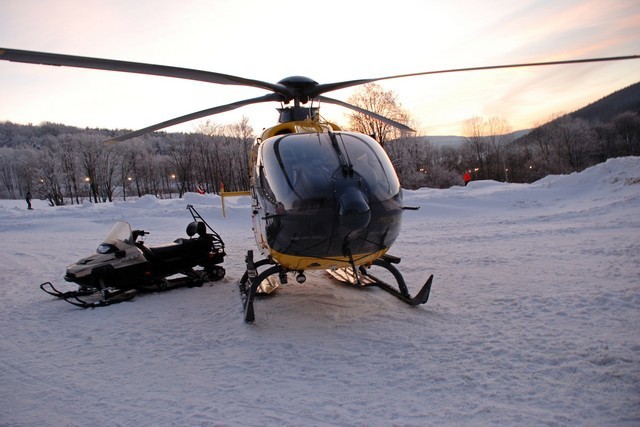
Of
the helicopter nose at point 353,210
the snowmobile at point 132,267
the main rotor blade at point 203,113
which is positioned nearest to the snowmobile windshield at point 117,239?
the snowmobile at point 132,267

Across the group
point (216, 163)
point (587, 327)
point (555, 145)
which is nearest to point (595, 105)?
point (555, 145)

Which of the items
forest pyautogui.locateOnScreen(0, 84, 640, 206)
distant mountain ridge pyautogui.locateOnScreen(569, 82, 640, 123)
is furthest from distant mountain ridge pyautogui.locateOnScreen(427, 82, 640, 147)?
forest pyautogui.locateOnScreen(0, 84, 640, 206)

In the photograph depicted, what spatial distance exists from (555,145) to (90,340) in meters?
89.4

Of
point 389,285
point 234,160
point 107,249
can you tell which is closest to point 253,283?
point 389,285

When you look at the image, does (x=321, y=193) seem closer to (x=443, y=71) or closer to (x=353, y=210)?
(x=353, y=210)

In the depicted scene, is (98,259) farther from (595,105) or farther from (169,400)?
(595,105)

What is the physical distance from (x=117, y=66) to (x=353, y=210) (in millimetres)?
2836

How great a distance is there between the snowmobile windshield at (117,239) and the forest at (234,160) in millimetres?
39626

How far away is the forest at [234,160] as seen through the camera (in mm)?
54125

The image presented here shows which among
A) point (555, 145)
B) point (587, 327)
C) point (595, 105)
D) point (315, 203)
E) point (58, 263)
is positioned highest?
point (595, 105)

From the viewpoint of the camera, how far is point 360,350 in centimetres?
394

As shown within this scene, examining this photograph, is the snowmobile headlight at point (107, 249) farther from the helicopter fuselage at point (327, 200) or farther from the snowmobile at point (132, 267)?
the helicopter fuselage at point (327, 200)

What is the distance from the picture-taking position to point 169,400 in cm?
318

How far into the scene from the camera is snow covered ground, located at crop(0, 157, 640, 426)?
2.88m
